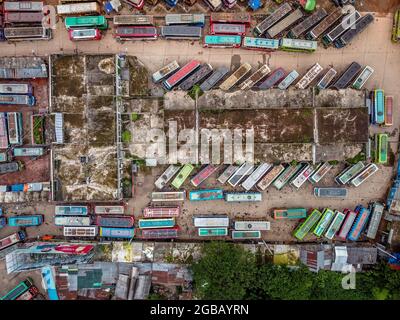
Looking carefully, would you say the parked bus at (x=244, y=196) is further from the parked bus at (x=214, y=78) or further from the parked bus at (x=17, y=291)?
the parked bus at (x=17, y=291)

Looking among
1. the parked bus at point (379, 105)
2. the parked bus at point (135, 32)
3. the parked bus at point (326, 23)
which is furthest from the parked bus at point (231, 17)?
the parked bus at point (379, 105)

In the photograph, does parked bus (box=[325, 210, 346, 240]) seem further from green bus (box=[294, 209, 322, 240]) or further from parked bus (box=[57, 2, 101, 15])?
parked bus (box=[57, 2, 101, 15])

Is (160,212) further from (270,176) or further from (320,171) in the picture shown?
(320,171)

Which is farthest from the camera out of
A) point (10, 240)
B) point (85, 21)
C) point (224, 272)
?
point (10, 240)

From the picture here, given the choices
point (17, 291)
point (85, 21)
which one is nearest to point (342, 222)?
point (85, 21)

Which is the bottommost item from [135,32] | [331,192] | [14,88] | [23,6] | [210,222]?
[210,222]

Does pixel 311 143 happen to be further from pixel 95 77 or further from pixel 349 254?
pixel 95 77
